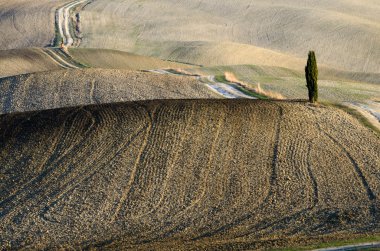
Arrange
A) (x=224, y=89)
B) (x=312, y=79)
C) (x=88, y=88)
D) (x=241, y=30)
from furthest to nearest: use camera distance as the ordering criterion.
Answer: (x=241, y=30)
(x=224, y=89)
(x=88, y=88)
(x=312, y=79)

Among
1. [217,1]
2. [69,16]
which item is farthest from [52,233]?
[217,1]

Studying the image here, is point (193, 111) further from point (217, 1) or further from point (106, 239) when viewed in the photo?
point (217, 1)

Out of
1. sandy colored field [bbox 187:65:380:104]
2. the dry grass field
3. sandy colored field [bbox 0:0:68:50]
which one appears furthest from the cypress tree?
sandy colored field [bbox 0:0:68:50]

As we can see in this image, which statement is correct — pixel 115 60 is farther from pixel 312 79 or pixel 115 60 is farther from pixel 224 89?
pixel 312 79

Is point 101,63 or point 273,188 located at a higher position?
point 101,63

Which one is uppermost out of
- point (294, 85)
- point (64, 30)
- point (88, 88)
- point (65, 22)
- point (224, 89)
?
point (65, 22)

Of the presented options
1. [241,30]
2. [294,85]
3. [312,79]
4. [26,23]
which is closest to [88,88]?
[294,85]
